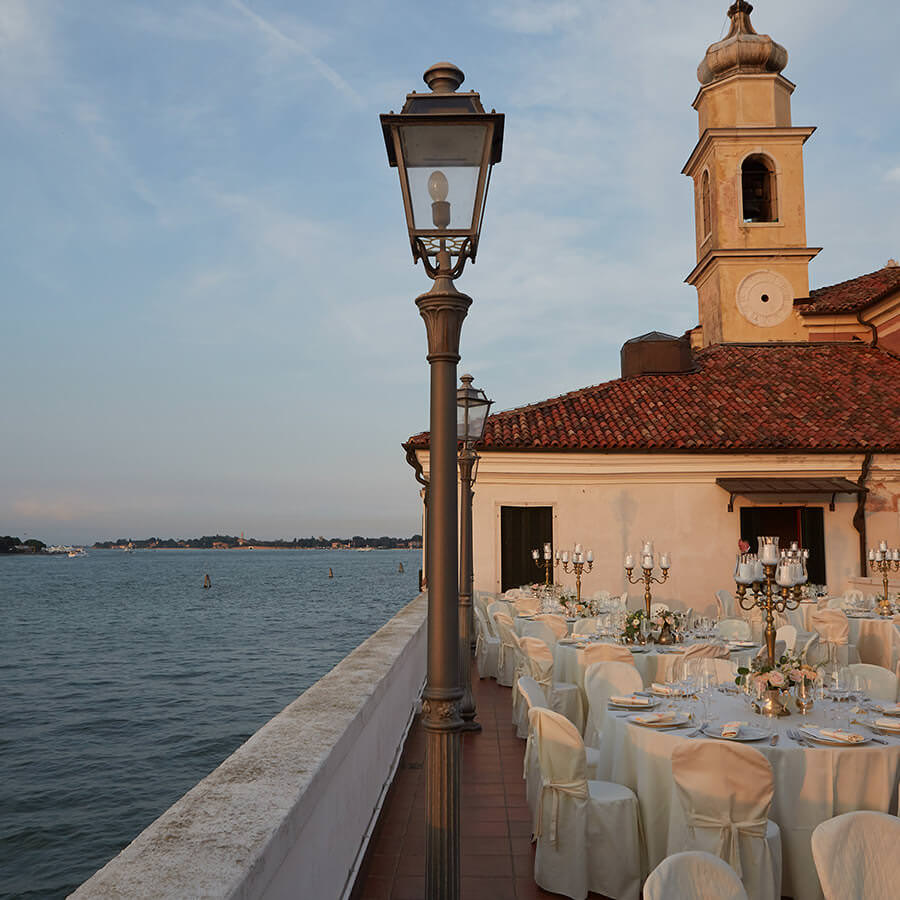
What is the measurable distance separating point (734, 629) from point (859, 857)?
708 centimetres

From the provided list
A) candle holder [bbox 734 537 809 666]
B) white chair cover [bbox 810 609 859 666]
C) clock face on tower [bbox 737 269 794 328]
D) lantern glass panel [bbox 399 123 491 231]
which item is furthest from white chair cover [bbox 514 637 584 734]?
clock face on tower [bbox 737 269 794 328]

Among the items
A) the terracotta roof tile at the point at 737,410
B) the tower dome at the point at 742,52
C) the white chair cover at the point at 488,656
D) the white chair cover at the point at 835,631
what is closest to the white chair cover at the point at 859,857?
the white chair cover at the point at 835,631

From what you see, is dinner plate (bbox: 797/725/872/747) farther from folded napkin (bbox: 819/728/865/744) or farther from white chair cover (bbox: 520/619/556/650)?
white chair cover (bbox: 520/619/556/650)

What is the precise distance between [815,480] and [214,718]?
15377 mm

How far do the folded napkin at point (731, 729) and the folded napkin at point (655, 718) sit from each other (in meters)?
0.34

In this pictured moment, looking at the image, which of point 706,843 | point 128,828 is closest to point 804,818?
point 706,843

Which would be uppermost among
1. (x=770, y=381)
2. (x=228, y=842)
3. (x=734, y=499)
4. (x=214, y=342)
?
(x=214, y=342)

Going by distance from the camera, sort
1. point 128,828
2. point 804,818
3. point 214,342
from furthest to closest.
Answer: point 214,342 → point 128,828 → point 804,818

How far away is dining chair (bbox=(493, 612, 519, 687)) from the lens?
1045 cm

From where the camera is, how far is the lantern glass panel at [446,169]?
2.97 m

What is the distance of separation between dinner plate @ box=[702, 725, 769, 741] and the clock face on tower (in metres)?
19.8

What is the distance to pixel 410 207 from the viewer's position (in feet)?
9.90

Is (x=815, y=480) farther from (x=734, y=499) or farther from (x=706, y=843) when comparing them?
(x=706, y=843)

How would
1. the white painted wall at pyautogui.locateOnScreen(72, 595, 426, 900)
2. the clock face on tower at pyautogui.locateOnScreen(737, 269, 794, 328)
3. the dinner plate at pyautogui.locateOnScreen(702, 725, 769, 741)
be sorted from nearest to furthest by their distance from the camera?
the white painted wall at pyautogui.locateOnScreen(72, 595, 426, 900), the dinner plate at pyautogui.locateOnScreen(702, 725, 769, 741), the clock face on tower at pyautogui.locateOnScreen(737, 269, 794, 328)
